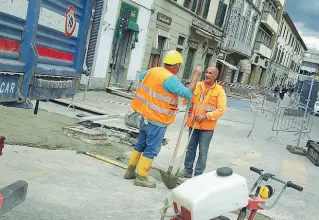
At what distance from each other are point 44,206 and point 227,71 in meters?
33.1

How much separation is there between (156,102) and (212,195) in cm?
233

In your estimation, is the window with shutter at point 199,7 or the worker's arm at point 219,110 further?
the window with shutter at point 199,7

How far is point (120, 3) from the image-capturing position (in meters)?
15.7

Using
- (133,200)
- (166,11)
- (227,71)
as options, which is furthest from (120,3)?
(227,71)

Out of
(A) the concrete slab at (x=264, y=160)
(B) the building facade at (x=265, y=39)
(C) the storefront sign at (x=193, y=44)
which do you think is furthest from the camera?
(B) the building facade at (x=265, y=39)

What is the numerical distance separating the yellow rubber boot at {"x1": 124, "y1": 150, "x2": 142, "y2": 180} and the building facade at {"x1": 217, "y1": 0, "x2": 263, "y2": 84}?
25301 mm

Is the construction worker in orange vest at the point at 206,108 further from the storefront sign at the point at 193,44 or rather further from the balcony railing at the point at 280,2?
the balcony railing at the point at 280,2

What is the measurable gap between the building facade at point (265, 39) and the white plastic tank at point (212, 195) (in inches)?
1618

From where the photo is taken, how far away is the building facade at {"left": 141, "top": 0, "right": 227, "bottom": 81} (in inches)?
758

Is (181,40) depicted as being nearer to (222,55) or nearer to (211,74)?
(222,55)

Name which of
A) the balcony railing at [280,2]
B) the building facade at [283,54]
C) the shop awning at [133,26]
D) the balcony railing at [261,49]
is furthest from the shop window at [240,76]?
the shop awning at [133,26]

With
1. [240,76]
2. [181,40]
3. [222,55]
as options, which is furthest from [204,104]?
[240,76]

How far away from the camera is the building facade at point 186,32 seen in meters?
19.3

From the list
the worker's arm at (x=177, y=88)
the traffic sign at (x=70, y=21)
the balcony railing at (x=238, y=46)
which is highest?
the balcony railing at (x=238, y=46)
